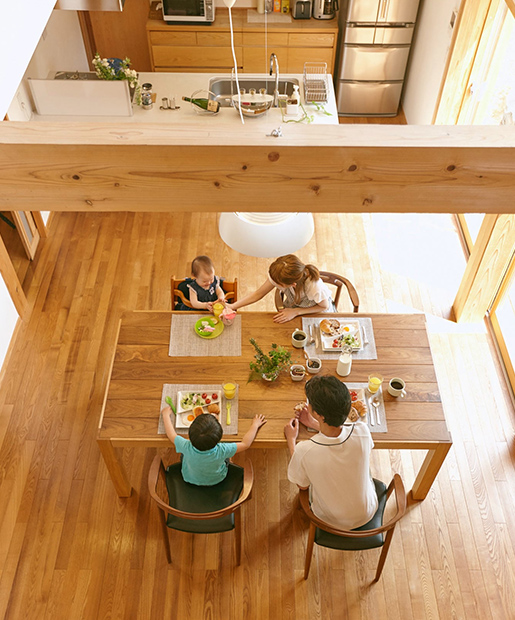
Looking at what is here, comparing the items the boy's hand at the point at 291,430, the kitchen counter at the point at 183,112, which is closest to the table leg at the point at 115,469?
the boy's hand at the point at 291,430

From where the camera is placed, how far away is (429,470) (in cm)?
301

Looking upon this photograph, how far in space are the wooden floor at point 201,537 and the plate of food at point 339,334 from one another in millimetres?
848

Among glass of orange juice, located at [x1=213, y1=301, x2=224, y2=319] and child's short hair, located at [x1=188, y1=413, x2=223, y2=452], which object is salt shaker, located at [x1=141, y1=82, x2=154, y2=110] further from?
child's short hair, located at [x1=188, y1=413, x2=223, y2=452]

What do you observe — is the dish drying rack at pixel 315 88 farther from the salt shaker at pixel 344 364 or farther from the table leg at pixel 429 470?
the table leg at pixel 429 470

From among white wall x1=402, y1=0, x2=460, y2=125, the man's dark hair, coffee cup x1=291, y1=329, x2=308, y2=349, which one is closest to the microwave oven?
white wall x1=402, y1=0, x2=460, y2=125

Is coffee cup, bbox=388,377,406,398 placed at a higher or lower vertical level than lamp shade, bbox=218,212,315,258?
lower

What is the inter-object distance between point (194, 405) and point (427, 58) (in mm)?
4340

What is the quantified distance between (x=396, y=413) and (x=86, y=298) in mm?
2637

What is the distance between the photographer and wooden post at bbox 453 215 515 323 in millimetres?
3682

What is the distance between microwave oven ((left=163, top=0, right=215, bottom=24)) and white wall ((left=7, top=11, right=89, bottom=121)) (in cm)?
104

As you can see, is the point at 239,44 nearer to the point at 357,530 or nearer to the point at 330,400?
the point at 330,400

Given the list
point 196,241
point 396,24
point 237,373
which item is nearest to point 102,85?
point 196,241

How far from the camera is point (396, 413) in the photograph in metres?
2.85

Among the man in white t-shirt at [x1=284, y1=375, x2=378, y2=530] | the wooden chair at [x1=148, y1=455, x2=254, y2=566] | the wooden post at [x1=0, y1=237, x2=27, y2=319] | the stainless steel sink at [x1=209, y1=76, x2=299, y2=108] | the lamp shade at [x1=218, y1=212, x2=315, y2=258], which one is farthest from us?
the stainless steel sink at [x1=209, y1=76, x2=299, y2=108]
